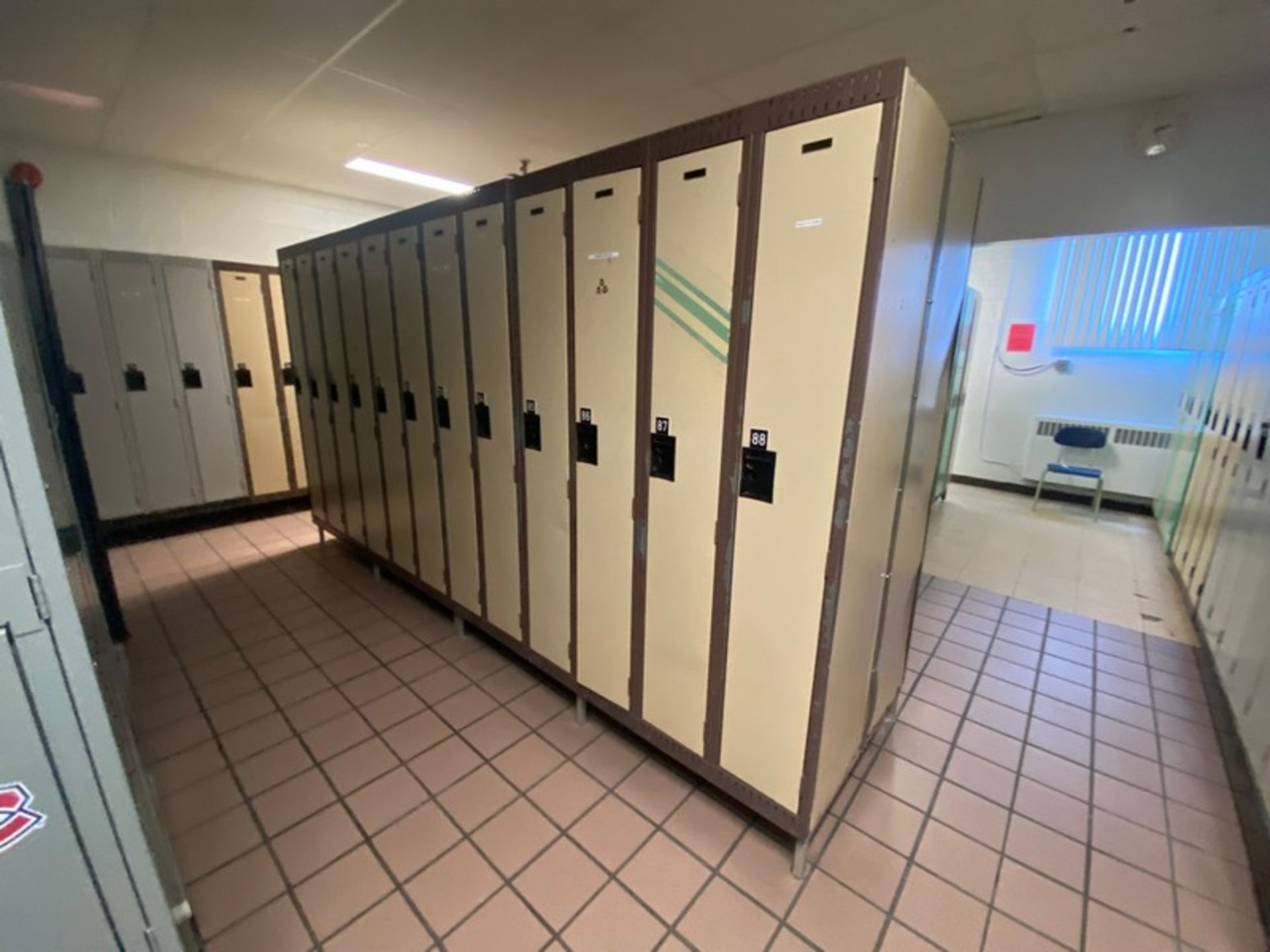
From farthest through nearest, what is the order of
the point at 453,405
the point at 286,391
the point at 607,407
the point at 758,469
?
1. the point at 286,391
2. the point at 453,405
3. the point at 607,407
4. the point at 758,469

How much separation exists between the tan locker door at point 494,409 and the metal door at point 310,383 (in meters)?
1.95

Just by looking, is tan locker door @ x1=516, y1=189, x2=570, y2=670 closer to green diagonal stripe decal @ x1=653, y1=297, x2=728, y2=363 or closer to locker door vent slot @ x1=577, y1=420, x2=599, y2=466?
locker door vent slot @ x1=577, y1=420, x2=599, y2=466

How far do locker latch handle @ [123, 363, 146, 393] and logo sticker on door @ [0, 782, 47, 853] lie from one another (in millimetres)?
4787

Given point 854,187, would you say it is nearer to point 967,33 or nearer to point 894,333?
point 894,333

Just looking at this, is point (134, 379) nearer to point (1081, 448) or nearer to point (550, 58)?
point (550, 58)

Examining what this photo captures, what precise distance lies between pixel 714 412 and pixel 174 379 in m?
5.13

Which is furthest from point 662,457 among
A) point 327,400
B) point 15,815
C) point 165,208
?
point 165,208

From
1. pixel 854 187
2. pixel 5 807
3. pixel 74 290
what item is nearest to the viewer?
pixel 5 807

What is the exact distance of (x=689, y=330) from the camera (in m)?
1.68

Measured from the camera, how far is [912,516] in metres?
2.00

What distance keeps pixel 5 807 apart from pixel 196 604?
124 inches

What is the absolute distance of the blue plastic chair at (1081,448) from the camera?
5.36 metres

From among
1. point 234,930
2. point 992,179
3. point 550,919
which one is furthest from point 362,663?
point 992,179

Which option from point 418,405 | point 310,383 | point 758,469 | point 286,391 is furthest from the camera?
point 286,391
